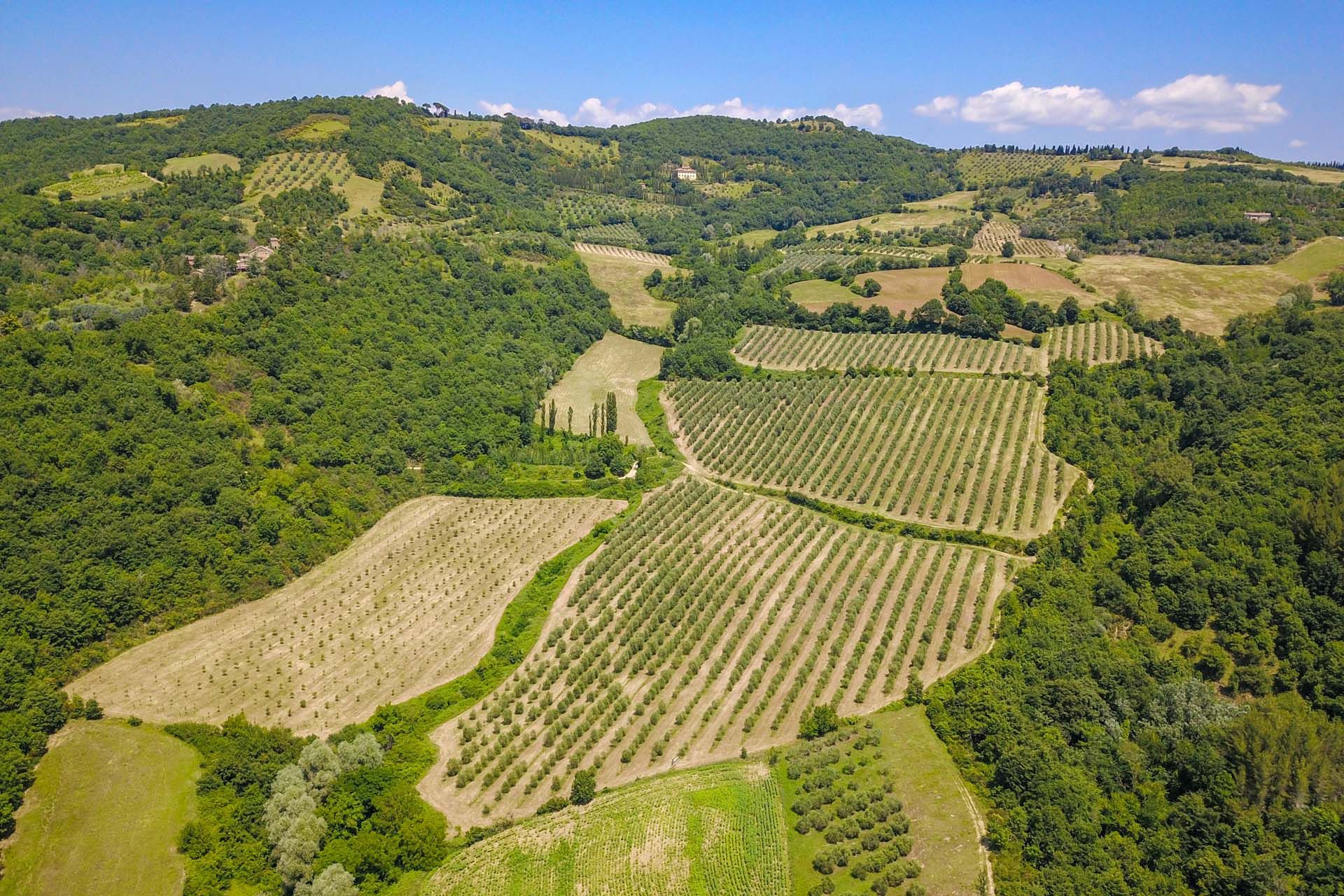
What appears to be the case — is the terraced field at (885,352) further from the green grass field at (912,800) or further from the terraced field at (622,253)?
the green grass field at (912,800)

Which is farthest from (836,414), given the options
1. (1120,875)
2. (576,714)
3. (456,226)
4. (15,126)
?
(15,126)

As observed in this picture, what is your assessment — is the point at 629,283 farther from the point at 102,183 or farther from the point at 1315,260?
the point at 1315,260

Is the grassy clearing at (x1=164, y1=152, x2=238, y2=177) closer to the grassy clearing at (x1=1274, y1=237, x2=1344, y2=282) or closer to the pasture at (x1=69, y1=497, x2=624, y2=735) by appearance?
the pasture at (x1=69, y1=497, x2=624, y2=735)

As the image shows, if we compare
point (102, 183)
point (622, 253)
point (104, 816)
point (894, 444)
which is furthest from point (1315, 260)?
point (102, 183)

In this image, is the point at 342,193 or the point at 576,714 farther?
the point at 342,193

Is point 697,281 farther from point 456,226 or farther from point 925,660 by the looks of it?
point 925,660

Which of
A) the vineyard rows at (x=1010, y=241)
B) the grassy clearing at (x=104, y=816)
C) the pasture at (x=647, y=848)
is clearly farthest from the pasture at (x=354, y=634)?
the vineyard rows at (x=1010, y=241)
